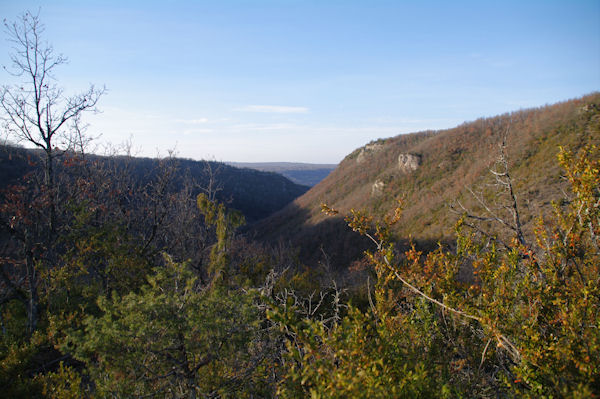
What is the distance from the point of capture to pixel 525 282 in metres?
2.11

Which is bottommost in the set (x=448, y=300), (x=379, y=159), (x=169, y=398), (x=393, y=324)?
(x=169, y=398)

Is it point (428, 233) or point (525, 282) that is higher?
point (525, 282)

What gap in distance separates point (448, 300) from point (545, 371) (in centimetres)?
66

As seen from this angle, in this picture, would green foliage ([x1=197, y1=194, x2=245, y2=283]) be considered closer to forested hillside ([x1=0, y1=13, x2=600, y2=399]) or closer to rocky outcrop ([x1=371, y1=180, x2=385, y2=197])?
forested hillside ([x1=0, y1=13, x2=600, y2=399])

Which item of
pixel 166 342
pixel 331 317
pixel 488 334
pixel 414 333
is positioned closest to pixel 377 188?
pixel 331 317

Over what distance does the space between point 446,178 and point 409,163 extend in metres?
8.12

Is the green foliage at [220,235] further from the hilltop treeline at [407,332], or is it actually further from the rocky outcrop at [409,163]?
the rocky outcrop at [409,163]

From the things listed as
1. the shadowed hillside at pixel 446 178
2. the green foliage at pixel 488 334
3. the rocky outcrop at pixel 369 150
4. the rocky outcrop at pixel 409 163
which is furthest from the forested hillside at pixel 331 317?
the rocky outcrop at pixel 369 150

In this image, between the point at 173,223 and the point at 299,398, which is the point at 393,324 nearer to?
the point at 299,398

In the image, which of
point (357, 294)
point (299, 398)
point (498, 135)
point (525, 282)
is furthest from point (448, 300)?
point (498, 135)

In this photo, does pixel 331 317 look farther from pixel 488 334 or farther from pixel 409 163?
pixel 409 163

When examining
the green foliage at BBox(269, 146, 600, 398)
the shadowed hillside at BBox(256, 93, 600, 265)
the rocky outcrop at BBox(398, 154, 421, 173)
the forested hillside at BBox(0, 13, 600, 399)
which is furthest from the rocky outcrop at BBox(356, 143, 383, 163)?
the green foliage at BBox(269, 146, 600, 398)

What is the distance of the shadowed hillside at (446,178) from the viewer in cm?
2477

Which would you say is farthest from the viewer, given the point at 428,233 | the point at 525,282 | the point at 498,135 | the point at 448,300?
the point at 498,135
